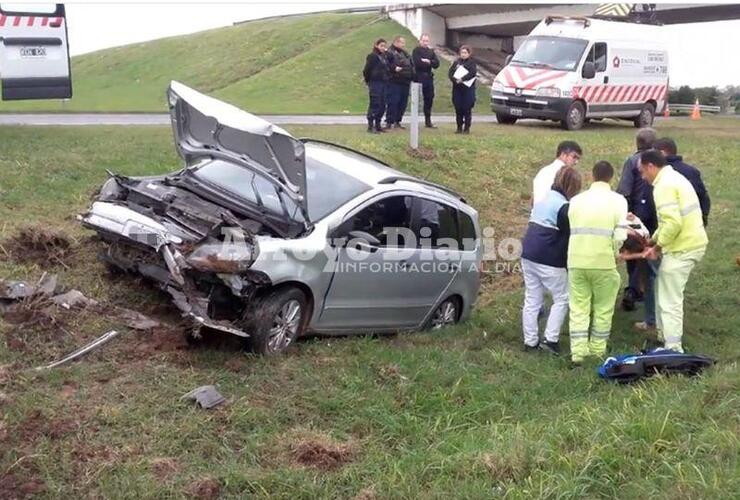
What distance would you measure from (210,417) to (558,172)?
3.74 m

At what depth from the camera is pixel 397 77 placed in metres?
15.1

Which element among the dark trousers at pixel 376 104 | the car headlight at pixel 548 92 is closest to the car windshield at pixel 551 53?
the car headlight at pixel 548 92

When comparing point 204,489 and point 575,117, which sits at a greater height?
point 575,117

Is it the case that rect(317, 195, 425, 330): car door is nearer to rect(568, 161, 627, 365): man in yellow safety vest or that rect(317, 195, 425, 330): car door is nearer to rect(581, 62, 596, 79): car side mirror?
rect(568, 161, 627, 365): man in yellow safety vest

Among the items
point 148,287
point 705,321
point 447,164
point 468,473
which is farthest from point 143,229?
point 447,164

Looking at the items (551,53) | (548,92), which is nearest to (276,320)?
(548,92)

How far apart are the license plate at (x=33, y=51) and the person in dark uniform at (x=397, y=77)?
5.92 meters

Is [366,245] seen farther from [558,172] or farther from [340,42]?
[340,42]

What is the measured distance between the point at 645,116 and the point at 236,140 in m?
18.1

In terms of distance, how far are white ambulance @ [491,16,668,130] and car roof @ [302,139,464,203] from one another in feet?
38.0

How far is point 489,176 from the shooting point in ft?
46.2

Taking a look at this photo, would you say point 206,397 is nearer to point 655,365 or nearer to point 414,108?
point 655,365

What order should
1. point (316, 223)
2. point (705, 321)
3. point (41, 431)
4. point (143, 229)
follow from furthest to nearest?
1. point (705, 321)
2. point (316, 223)
3. point (143, 229)
4. point (41, 431)

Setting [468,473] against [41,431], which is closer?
[468,473]
